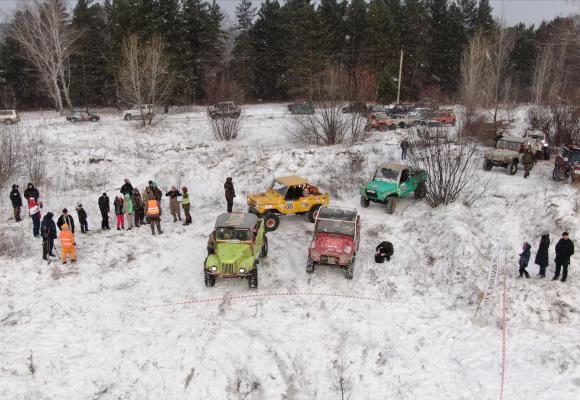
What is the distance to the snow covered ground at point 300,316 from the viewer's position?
28.5 ft

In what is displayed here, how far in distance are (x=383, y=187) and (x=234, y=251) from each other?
7.57m

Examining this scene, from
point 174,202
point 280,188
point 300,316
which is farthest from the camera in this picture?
point 280,188

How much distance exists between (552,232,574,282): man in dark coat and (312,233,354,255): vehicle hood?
5255 millimetres

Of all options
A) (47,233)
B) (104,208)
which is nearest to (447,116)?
(104,208)

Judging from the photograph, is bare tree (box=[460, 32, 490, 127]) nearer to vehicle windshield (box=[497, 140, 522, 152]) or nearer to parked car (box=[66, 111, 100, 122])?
vehicle windshield (box=[497, 140, 522, 152])

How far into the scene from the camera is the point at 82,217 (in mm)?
14898

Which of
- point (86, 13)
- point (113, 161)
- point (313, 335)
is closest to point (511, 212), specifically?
point (313, 335)

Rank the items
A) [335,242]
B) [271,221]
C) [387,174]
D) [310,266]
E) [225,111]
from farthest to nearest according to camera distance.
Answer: [225,111] < [387,174] < [271,221] < [310,266] < [335,242]

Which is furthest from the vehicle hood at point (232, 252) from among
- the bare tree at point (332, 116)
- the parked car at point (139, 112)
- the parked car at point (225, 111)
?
the parked car at point (139, 112)

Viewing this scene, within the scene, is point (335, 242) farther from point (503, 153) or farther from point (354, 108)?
point (354, 108)

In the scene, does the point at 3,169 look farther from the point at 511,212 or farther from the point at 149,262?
the point at 511,212

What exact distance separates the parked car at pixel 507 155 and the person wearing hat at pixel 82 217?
16733 millimetres

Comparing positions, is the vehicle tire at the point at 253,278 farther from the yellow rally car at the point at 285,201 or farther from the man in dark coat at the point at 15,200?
the man in dark coat at the point at 15,200

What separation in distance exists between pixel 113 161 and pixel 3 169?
228 inches
